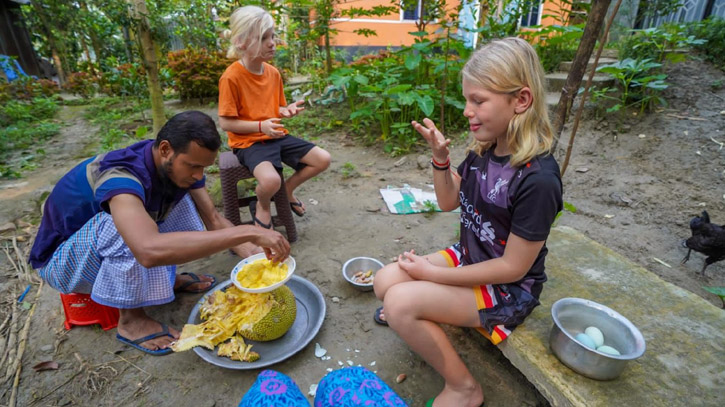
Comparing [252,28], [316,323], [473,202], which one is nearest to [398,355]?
[316,323]

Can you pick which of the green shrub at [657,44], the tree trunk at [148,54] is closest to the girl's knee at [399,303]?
the tree trunk at [148,54]

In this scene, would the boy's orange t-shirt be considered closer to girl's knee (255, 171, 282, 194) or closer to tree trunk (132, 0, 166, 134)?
girl's knee (255, 171, 282, 194)

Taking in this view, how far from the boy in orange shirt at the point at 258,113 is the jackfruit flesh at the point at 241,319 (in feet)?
3.09

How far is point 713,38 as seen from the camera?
4500mm

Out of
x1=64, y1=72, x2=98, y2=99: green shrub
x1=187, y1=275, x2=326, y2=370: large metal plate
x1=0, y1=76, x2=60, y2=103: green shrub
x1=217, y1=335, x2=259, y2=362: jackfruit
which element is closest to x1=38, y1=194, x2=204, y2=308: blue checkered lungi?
x1=187, y1=275, x2=326, y2=370: large metal plate

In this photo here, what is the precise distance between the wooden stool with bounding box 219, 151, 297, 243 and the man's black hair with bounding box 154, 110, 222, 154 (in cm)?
105

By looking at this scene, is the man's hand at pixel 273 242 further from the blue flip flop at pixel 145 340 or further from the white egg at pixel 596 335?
the white egg at pixel 596 335

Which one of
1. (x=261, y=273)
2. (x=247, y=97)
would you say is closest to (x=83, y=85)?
(x=247, y=97)

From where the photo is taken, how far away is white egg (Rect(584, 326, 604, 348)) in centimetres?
135

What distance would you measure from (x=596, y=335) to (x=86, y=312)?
8.36 ft

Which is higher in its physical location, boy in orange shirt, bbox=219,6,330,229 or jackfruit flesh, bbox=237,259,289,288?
boy in orange shirt, bbox=219,6,330,229

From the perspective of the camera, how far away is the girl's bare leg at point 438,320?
1.49m

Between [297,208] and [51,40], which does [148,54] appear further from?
[51,40]

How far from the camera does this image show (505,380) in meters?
1.73
